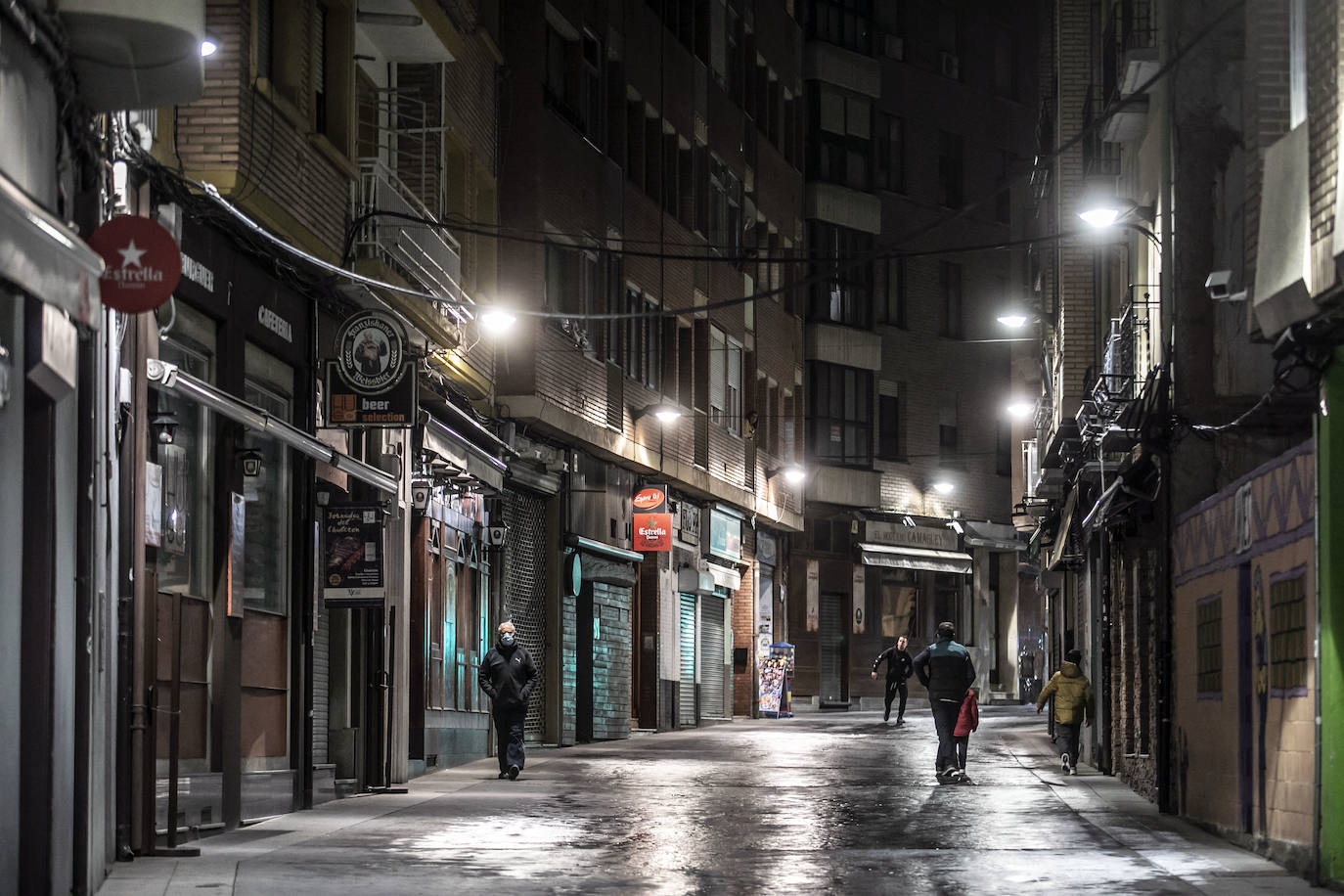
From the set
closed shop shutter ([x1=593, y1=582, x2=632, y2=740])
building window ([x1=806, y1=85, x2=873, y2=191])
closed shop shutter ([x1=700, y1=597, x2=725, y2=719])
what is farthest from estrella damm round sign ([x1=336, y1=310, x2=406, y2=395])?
building window ([x1=806, y1=85, x2=873, y2=191])

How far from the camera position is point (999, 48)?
59.9m

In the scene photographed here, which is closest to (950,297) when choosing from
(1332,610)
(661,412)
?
(661,412)

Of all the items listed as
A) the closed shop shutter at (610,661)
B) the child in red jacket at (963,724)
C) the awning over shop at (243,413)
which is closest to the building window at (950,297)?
the closed shop shutter at (610,661)

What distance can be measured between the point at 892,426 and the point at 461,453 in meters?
→ 31.2

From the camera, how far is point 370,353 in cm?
1930

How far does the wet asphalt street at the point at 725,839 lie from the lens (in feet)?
40.5

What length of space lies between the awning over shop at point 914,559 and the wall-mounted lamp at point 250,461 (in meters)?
37.4

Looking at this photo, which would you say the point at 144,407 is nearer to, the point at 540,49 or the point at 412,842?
the point at 412,842

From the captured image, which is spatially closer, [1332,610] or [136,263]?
[136,263]

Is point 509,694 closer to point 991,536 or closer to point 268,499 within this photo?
point 268,499

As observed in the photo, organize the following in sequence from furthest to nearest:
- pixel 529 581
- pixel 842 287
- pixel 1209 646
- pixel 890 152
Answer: pixel 890 152 < pixel 842 287 < pixel 529 581 < pixel 1209 646

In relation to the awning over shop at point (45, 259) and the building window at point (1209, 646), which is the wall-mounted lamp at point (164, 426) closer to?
the awning over shop at point (45, 259)

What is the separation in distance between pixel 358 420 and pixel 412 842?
18.3ft

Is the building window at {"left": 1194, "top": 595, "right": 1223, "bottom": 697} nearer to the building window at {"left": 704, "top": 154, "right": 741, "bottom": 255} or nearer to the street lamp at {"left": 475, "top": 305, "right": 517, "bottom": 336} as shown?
the street lamp at {"left": 475, "top": 305, "right": 517, "bottom": 336}
